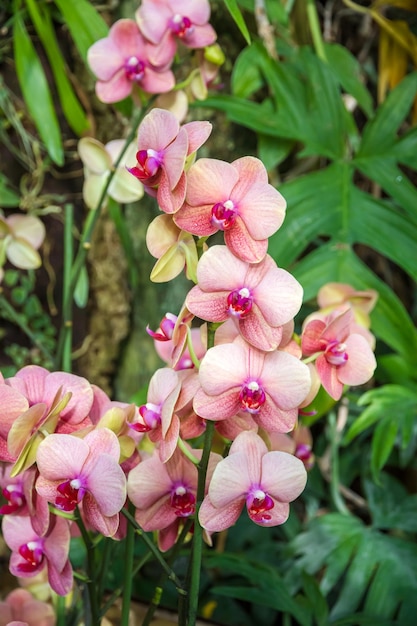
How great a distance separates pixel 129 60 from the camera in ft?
3.05

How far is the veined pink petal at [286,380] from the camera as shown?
532 mm

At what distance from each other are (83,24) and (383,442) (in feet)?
2.63

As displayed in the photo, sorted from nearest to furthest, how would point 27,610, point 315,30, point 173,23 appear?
1. point 27,610
2. point 173,23
3. point 315,30

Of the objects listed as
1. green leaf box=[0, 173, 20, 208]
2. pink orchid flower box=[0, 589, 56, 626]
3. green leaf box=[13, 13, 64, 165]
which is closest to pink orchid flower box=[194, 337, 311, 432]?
pink orchid flower box=[0, 589, 56, 626]

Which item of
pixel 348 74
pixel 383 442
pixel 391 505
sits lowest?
pixel 391 505

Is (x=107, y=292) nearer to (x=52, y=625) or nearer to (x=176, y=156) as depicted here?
(x=52, y=625)

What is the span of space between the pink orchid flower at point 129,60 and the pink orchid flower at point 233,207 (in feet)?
1.42

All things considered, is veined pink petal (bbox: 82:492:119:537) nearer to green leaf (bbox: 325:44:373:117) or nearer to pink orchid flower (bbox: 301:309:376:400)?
pink orchid flower (bbox: 301:309:376:400)

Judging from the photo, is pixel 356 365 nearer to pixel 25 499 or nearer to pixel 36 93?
pixel 25 499

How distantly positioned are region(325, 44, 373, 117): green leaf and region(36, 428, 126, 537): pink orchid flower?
0.97 m

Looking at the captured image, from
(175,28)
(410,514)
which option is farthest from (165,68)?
(410,514)

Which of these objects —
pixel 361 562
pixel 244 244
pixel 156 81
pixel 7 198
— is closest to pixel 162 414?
pixel 244 244

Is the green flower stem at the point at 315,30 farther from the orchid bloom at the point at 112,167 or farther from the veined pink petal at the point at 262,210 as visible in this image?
the veined pink petal at the point at 262,210

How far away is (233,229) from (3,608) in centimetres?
51
